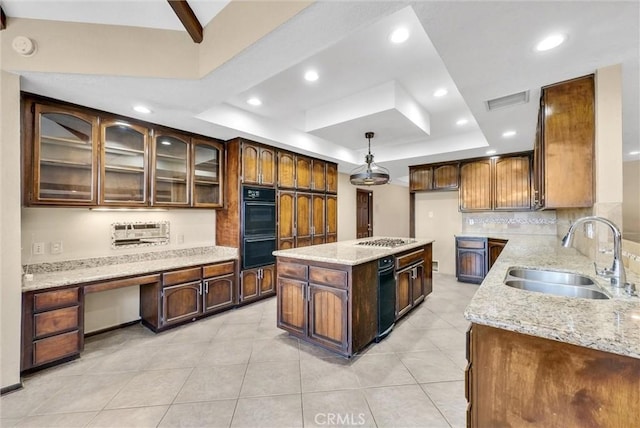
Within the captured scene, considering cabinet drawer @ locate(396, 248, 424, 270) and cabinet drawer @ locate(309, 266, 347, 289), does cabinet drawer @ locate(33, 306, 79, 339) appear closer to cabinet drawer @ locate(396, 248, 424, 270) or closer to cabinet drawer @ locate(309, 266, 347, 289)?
cabinet drawer @ locate(309, 266, 347, 289)

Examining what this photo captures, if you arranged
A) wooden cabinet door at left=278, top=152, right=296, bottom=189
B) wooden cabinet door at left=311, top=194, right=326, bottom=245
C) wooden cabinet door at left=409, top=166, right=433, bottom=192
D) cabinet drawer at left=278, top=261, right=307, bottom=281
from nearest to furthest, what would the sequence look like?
cabinet drawer at left=278, top=261, right=307, bottom=281 < wooden cabinet door at left=278, top=152, right=296, bottom=189 < wooden cabinet door at left=311, top=194, right=326, bottom=245 < wooden cabinet door at left=409, top=166, right=433, bottom=192

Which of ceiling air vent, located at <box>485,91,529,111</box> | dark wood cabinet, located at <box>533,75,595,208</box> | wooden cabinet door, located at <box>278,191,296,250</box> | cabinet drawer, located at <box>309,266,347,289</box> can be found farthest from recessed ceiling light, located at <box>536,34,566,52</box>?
wooden cabinet door, located at <box>278,191,296,250</box>

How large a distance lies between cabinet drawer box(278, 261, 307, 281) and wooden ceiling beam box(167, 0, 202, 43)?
2099 mm

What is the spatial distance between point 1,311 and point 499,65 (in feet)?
13.3

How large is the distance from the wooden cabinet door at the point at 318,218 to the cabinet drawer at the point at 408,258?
1.88 metres

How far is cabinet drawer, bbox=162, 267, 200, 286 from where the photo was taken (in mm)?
2939

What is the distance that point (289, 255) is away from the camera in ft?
9.01

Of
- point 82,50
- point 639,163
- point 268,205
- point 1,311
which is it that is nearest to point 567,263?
point 268,205

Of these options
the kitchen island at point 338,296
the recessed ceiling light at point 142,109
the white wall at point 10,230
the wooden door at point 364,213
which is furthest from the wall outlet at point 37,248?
the wooden door at point 364,213

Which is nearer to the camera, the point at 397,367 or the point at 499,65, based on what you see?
the point at 499,65

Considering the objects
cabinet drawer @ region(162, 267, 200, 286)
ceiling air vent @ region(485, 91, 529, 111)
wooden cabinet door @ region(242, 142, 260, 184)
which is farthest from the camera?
wooden cabinet door @ region(242, 142, 260, 184)

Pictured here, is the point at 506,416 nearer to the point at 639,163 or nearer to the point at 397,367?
the point at 397,367

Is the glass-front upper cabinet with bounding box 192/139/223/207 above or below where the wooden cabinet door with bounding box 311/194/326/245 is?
above

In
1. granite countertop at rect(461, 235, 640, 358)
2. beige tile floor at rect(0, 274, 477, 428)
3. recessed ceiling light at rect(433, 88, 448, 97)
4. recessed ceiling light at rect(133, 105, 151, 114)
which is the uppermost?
Answer: recessed ceiling light at rect(433, 88, 448, 97)
